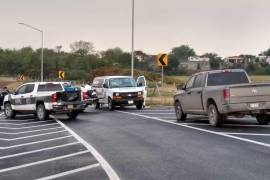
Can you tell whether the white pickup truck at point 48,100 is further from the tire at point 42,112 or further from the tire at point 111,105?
the tire at point 111,105

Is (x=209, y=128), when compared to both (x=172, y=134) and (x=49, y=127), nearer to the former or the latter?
(x=172, y=134)

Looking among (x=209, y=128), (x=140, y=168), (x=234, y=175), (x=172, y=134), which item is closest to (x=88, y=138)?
(x=172, y=134)

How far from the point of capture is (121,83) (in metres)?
33.1

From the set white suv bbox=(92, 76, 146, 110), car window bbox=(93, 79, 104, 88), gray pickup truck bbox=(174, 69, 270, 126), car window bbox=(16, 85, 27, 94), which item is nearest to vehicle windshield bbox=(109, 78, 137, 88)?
white suv bbox=(92, 76, 146, 110)

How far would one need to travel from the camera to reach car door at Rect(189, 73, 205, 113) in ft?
65.3

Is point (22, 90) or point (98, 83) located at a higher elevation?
point (98, 83)

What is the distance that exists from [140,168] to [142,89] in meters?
22.0

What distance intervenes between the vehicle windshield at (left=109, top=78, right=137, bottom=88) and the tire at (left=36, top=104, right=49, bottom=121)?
790 cm

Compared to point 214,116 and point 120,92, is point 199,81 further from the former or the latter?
point 120,92

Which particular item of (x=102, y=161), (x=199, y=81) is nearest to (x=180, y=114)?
(x=199, y=81)

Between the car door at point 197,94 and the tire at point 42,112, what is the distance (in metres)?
7.03

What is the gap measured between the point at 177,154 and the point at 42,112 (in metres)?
13.8

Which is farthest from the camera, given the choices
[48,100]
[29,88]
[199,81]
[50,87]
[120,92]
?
[120,92]

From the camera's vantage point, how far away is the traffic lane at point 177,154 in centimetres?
963
